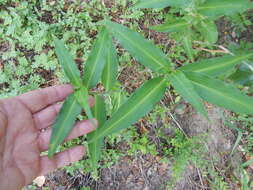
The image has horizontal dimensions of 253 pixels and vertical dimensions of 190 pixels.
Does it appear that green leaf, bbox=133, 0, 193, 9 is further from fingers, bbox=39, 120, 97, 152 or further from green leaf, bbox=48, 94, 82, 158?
fingers, bbox=39, 120, 97, 152

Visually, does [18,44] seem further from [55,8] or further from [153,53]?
[153,53]

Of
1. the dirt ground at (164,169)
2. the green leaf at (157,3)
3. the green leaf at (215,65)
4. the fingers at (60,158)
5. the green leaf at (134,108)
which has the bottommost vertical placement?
the dirt ground at (164,169)

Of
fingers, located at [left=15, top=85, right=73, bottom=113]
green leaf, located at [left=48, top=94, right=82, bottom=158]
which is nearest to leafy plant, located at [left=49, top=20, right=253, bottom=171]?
green leaf, located at [left=48, top=94, right=82, bottom=158]

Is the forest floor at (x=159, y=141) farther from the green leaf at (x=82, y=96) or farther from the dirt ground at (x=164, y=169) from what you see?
the green leaf at (x=82, y=96)

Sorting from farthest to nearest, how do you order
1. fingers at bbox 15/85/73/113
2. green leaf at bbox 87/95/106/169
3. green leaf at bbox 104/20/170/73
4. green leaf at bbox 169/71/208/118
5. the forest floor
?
1. the forest floor
2. fingers at bbox 15/85/73/113
3. green leaf at bbox 87/95/106/169
4. green leaf at bbox 104/20/170/73
5. green leaf at bbox 169/71/208/118

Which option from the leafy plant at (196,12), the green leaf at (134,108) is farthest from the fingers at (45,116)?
the leafy plant at (196,12)

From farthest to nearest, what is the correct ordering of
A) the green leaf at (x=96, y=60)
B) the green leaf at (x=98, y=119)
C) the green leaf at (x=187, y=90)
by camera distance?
1. the green leaf at (x=98, y=119)
2. the green leaf at (x=96, y=60)
3. the green leaf at (x=187, y=90)

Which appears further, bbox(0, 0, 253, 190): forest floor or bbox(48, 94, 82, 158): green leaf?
bbox(0, 0, 253, 190): forest floor
